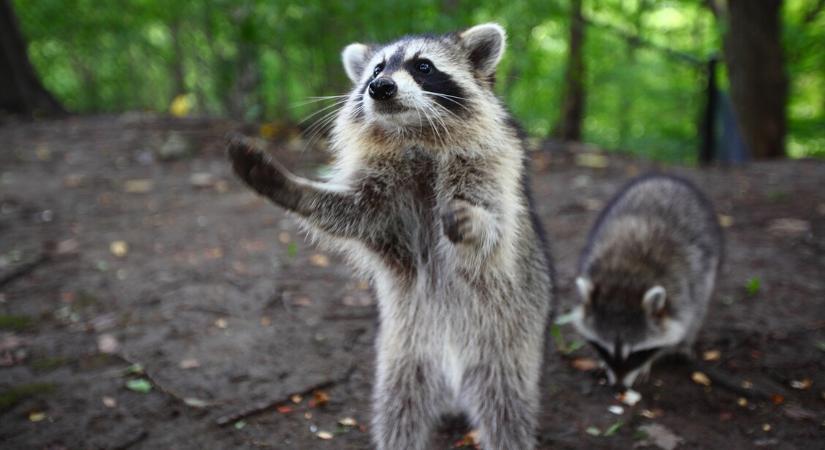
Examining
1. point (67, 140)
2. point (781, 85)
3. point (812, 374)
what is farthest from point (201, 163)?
point (781, 85)

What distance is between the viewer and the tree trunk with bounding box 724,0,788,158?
20.7 feet

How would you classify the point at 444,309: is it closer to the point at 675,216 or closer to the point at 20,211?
the point at 675,216

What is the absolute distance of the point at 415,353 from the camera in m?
2.30

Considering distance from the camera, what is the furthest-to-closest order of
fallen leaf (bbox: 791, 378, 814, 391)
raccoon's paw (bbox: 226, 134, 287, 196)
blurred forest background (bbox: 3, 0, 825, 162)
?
blurred forest background (bbox: 3, 0, 825, 162)
fallen leaf (bbox: 791, 378, 814, 391)
raccoon's paw (bbox: 226, 134, 287, 196)

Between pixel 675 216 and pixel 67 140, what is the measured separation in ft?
19.3

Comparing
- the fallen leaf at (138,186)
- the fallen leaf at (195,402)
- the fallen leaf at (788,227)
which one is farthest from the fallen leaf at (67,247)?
the fallen leaf at (788,227)

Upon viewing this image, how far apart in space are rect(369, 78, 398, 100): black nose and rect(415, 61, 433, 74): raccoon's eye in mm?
258

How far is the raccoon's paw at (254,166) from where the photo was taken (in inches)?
77.0

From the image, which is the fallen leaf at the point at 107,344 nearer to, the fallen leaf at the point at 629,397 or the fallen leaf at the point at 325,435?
the fallen leaf at the point at 325,435

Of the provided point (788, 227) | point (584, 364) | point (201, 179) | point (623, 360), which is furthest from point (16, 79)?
point (788, 227)

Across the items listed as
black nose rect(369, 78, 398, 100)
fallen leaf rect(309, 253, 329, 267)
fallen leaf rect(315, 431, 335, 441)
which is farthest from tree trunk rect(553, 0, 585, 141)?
fallen leaf rect(315, 431, 335, 441)

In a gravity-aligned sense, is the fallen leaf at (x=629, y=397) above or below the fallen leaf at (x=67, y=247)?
below

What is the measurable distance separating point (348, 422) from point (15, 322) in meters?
1.84

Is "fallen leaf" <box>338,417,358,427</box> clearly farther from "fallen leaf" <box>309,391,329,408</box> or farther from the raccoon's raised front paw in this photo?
the raccoon's raised front paw
